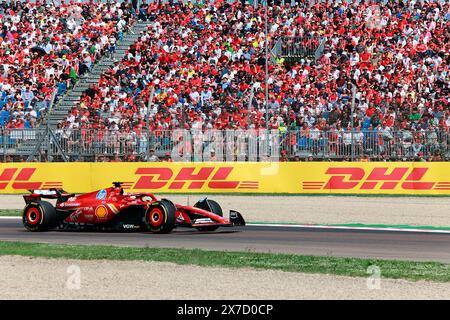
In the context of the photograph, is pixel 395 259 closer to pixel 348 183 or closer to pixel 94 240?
pixel 94 240

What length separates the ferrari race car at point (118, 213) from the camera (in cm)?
1769

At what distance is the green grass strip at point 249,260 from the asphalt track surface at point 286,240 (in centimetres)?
83

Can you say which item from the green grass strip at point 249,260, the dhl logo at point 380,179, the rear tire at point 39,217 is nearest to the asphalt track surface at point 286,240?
the rear tire at point 39,217

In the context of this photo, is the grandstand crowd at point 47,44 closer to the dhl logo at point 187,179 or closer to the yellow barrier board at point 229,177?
the yellow barrier board at point 229,177

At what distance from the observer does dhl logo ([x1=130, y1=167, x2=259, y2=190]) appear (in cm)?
2914

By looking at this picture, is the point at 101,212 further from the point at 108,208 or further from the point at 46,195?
the point at 46,195

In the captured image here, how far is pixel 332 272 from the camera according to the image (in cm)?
1274

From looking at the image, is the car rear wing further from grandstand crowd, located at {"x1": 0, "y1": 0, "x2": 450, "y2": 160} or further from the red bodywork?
grandstand crowd, located at {"x1": 0, "y1": 0, "x2": 450, "y2": 160}

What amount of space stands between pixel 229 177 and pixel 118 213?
11409 millimetres

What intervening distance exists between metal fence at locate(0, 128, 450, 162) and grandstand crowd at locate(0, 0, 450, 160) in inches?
6.4

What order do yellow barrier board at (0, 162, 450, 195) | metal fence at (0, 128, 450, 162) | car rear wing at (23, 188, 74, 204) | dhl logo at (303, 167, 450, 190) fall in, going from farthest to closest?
yellow barrier board at (0, 162, 450, 195) < dhl logo at (303, 167, 450, 190) < metal fence at (0, 128, 450, 162) < car rear wing at (23, 188, 74, 204)

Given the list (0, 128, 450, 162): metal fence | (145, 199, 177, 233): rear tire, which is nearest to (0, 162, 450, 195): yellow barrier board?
(0, 128, 450, 162): metal fence

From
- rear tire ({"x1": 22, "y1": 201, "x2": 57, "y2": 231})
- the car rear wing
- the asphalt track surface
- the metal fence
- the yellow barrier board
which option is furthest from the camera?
the yellow barrier board
